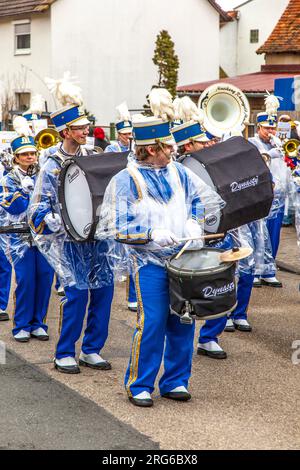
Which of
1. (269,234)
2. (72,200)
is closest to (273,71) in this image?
(269,234)

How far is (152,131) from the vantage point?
5.83 meters

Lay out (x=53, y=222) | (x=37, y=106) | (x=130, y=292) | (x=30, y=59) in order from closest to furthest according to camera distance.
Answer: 1. (x=53, y=222)
2. (x=130, y=292)
3. (x=37, y=106)
4. (x=30, y=59)

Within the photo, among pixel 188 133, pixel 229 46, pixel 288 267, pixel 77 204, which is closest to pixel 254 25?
pixel 229 46

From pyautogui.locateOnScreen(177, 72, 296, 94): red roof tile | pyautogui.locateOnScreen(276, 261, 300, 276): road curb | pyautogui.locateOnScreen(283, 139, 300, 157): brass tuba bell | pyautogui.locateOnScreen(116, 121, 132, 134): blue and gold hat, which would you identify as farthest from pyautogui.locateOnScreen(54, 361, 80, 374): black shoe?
pyautogui.locateOnScreen(177, 72, 296, 94): red roof tile

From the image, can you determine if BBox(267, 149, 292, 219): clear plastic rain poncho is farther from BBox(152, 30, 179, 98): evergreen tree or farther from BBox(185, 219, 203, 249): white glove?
BBox(152, 30, 179, 98): evergreen tree

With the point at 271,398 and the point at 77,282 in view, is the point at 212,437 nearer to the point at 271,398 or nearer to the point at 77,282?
the point at 271,398

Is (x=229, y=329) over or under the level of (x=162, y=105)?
under

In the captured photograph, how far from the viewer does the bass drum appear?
6.24m

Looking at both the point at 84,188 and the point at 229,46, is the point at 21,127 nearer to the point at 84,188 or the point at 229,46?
the point at 84,188

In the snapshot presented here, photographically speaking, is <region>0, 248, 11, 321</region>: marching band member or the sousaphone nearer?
<region>0, 248, 11, 321</region>: marching band member

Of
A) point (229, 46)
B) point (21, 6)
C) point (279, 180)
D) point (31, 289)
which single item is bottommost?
point (31, 289)

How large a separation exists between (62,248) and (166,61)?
2200cm

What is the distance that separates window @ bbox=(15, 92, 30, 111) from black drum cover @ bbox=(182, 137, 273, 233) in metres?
23.9

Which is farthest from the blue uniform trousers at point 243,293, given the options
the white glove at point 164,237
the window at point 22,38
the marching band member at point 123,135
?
the window at point 22,38
